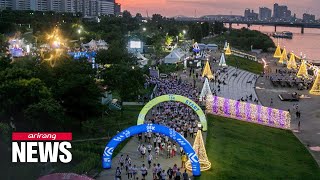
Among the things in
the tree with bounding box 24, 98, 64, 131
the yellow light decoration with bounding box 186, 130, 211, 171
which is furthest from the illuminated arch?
the tree with bounding box 24, 98, 64, 131

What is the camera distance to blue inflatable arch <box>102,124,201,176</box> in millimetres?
28047

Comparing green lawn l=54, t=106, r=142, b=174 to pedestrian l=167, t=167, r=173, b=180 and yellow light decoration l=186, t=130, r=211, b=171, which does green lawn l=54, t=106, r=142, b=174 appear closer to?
pedestrian l=167, t=167, r=173, b=180

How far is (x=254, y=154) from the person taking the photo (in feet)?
118

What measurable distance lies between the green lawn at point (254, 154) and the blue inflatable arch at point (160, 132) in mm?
1159

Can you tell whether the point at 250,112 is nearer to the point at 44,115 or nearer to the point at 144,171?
the point at 44,115

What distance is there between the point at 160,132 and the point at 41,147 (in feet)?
30.7

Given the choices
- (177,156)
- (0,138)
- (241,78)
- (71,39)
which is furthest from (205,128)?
(71,39)

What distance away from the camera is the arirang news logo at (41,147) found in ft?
68.5

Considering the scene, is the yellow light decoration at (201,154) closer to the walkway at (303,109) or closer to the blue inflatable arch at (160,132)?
the blue inflatable arch at (160,132)

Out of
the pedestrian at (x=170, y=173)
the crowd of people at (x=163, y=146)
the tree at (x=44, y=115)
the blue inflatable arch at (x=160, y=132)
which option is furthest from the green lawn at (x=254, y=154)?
the tree at (x=44, y=115)

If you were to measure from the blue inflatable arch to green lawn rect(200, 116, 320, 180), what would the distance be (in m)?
1.16

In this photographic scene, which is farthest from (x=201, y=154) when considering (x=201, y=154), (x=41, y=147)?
(x=41, y=147)

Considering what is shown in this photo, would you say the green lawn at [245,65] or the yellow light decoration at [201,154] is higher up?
the green lawn at [245,65]

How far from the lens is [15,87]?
36.9 m
